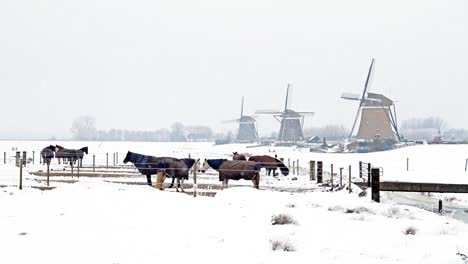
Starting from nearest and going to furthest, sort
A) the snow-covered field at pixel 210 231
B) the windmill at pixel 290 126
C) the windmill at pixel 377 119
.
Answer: the snow-covered field at pixel 210 231 < the windmill at pixel 377 119 < the windmill at pixel 290 126

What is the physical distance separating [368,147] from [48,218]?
7090 centimetres

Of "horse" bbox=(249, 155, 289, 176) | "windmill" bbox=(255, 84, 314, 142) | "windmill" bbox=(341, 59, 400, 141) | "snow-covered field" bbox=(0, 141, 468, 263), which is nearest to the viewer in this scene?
"snow-covered field" bbox=(0, 141, 468, 263)

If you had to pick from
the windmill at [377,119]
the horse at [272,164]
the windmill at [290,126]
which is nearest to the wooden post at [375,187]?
the horse at [272,164]

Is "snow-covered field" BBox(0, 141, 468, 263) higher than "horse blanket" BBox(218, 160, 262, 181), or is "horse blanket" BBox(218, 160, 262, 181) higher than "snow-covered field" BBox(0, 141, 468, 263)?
"horse blanket" BBox(218, 160, 262, 181)

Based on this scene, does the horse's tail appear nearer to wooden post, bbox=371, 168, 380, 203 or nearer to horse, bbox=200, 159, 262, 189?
horse, bbox=200, 159, 262, 189

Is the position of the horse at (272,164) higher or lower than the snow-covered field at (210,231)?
higher

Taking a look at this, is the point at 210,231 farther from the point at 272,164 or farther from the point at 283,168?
the point at 283,168

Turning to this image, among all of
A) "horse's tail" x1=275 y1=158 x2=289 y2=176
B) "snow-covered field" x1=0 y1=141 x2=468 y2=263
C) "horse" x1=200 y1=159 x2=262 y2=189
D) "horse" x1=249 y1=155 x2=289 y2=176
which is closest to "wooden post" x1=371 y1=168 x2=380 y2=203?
"snow-covered field" x1=0 y1=141 x2=468 y2=263

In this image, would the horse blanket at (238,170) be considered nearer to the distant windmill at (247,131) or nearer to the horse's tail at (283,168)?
the horse's tail at (283,168)

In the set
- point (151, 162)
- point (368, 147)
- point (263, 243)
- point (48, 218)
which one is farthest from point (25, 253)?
point (368, 147)

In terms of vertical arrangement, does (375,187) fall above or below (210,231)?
above

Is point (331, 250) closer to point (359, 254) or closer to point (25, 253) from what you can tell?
point (359, 254)

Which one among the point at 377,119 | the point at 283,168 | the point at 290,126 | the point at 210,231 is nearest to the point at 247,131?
the point at 290,126

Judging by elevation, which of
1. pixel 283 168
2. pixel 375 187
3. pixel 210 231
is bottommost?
pixel 210 231
